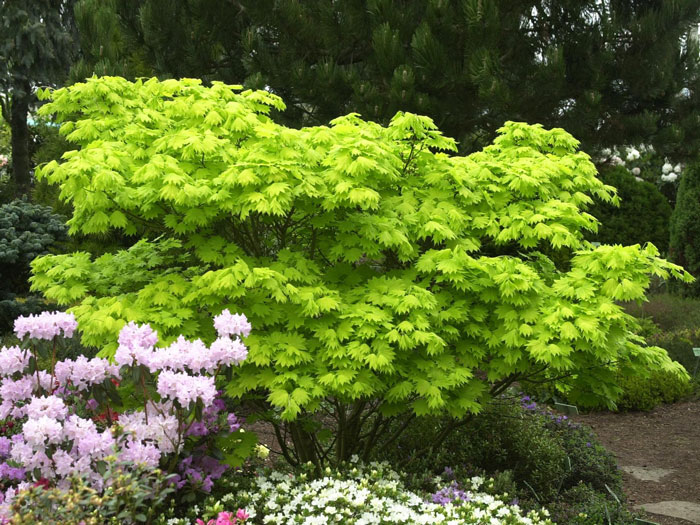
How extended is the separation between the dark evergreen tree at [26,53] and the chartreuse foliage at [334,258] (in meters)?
13.0

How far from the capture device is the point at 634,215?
15234 mm

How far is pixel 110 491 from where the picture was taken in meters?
2.73

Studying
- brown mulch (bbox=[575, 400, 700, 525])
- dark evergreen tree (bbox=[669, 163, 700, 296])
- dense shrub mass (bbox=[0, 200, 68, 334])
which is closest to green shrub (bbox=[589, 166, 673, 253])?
dark evergreen tree (bbox=[669, 163, 700, 296])

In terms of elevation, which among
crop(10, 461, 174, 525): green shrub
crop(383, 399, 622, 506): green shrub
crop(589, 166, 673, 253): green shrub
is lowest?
crop(383, 399, 622, 506): green shrub

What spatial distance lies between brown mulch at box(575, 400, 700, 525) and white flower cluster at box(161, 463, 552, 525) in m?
2.41

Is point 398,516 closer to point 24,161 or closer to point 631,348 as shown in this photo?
point 631,348

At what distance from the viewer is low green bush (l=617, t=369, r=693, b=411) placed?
830cm

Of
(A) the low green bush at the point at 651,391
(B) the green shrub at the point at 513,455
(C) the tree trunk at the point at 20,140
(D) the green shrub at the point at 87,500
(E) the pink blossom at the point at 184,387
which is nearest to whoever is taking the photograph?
(D) the green shrub at the point at 87,500

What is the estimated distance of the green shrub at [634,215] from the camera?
1504 cm

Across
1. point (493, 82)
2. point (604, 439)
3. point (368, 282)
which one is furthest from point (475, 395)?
point (493, 82)

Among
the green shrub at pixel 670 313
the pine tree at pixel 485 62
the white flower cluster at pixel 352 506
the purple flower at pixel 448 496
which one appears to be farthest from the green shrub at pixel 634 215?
the white flower cluster at pixel 352 506

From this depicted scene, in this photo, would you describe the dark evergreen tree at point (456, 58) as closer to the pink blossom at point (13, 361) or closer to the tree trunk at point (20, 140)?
the pink blossom at point (13, 361)

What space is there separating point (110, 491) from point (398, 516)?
1.31m

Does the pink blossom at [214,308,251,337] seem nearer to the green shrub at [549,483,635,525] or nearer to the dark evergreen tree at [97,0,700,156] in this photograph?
the green shrub at [549,483,635,525]
